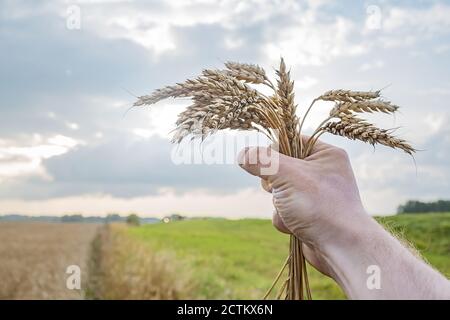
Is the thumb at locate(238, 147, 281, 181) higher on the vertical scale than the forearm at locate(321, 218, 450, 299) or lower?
higher

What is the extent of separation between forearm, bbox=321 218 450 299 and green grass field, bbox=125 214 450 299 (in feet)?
20.6

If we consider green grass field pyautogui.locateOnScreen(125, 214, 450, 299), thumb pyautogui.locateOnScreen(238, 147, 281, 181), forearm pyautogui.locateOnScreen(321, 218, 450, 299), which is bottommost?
green grass field pyautogui.locateOnScreen(125, 214, 450, 299)

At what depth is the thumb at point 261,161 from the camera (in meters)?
1.67

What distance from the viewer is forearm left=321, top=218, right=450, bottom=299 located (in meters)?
1.56

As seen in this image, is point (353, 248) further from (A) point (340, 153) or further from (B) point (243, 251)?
(B) point (243, 251)

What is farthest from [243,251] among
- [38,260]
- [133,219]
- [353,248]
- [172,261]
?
[353,248]

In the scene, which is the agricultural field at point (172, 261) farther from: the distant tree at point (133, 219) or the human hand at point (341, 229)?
the distant tree at point (133, 219)

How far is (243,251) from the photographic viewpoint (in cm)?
1720

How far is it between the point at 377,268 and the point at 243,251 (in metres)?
15.8

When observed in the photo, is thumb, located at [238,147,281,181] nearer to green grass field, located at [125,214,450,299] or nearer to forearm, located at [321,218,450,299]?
forearm, located at [321,218,450,299]

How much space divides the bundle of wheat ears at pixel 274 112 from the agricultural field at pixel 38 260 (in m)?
7.98

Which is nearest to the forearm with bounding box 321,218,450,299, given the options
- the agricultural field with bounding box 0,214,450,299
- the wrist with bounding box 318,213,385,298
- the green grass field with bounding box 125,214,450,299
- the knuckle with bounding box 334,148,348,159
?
the wrist with bounding box 318,213,385,298

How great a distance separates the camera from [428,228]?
13.3m
